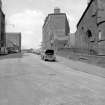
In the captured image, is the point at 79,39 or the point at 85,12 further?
the point at 79,39

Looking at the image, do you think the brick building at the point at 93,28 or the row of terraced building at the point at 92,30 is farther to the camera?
the brick building at the point at 93,28

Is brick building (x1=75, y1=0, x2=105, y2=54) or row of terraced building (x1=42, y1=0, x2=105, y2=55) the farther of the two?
brick building (x1=75, y1=0, x2=105, y2=54)

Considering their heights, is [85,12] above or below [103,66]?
above

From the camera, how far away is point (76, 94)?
741cm

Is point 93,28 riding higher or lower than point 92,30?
higher

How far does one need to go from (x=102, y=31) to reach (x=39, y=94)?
28937mm

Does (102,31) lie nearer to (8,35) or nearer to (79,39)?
(79,39)

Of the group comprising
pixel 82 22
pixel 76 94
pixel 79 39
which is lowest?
pixel 76 94

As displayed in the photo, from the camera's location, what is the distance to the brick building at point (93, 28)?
34.0 metres

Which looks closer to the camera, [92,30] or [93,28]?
[93,28]

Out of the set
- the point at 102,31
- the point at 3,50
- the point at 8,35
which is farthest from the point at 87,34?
the point at 8,35

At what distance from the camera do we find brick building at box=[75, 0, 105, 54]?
34.0m

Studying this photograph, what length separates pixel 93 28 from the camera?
39.8 meters

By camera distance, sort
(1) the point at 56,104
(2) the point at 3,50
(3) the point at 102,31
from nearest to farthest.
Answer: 1. (1) the point at 56,104
2. (3) the point at 102,31
3. (2) the point at 3,50
